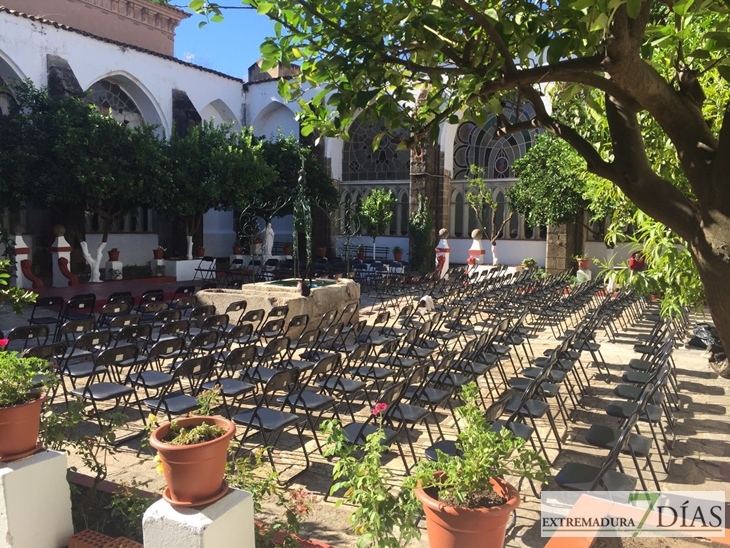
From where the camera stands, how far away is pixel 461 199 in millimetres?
21703

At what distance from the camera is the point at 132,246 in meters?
19.1

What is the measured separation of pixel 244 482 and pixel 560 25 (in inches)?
106

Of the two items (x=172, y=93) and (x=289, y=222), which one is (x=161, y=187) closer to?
(x=172, y=93)

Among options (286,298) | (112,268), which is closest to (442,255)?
(286,298)

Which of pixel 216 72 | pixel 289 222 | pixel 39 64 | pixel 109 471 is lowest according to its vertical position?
pixel 109 471

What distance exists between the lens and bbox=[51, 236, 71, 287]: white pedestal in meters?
14.8

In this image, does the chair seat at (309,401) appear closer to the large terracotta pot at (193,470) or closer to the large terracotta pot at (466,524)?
the large terracotta pot at (193,470)

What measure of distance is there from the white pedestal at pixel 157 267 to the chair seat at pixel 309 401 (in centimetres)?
1374

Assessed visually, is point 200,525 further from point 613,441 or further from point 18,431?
point 613,441

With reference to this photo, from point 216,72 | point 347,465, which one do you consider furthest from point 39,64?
point 347,465

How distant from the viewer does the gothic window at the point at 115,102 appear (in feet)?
59.6

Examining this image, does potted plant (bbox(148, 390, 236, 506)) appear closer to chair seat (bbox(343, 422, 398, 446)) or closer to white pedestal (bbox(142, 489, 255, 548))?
white pedestal (bbox(142, 489, 255, 548))

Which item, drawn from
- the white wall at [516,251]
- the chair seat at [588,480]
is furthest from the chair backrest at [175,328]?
the white wall at [516,251]

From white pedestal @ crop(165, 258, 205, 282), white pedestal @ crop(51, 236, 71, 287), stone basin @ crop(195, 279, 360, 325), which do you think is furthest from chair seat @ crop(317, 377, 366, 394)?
white pedestal @ crop(165, 258, 205, 282)
